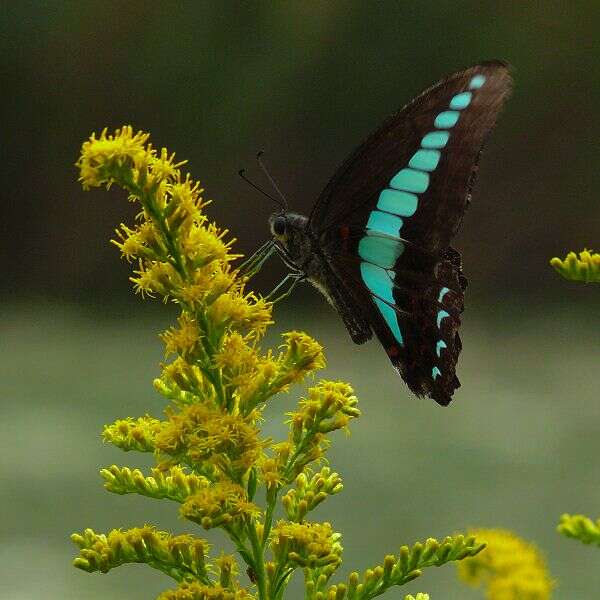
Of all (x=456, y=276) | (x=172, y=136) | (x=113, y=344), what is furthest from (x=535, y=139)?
(x=456, y=276)

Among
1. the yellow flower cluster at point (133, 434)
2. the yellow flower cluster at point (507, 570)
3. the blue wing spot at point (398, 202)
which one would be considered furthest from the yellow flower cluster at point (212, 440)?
the blue wing spot at point (398, 202)

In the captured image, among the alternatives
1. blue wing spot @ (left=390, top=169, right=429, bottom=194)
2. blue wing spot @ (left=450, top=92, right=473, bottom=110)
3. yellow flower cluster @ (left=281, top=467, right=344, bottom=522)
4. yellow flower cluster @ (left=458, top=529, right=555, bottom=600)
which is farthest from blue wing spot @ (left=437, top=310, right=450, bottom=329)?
yellow flower cluster @ (left=458, top=529, right=555, bottom=600)

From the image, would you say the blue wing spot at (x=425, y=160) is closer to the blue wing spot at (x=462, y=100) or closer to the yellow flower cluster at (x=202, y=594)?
the blue wing spot at (x=462, y=100)

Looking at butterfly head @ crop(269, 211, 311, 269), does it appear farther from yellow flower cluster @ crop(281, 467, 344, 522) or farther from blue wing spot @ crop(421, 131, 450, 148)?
yellow flower cluster @ crop(281, 467, 344, 522)

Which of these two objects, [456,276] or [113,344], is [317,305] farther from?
[456,276]

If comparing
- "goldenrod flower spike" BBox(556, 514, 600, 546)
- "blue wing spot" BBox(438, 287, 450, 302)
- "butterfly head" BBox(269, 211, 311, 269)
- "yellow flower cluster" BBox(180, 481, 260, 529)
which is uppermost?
"butterfly head" BBox(269, 211, 311, 269)

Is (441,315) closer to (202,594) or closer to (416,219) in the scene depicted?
(416,219)

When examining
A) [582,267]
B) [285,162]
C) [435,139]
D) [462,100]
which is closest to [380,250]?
[435,139]
